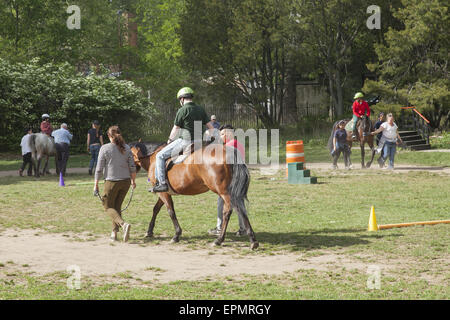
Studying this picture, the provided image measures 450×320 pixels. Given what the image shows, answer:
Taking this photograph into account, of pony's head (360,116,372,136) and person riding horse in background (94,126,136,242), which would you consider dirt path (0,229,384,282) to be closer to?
person riding horse in background (94,126,136,242)

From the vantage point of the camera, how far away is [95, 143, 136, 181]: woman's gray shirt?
10492mm

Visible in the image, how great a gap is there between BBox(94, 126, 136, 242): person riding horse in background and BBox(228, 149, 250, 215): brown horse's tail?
1785mm

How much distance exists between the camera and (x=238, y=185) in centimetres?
980

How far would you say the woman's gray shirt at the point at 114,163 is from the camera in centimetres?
1049

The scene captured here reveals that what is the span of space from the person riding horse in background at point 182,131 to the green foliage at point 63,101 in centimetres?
2243

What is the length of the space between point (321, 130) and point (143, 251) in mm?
26841

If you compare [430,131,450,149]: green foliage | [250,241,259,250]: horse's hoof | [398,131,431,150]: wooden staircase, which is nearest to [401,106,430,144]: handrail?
[398,131,431,150]: wooden staircase

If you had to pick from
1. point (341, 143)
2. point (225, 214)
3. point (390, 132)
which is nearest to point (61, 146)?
point (341, 143)

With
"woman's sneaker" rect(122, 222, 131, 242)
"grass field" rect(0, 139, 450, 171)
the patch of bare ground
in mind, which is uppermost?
"grass field" rect(0, 139, 450, 171)

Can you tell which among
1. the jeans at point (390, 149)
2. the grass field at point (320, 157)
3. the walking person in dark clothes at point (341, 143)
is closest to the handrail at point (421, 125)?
the grass field at point (320, 157)

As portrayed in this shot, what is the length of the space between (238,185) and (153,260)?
5.75 ft

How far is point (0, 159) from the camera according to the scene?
30000mm
